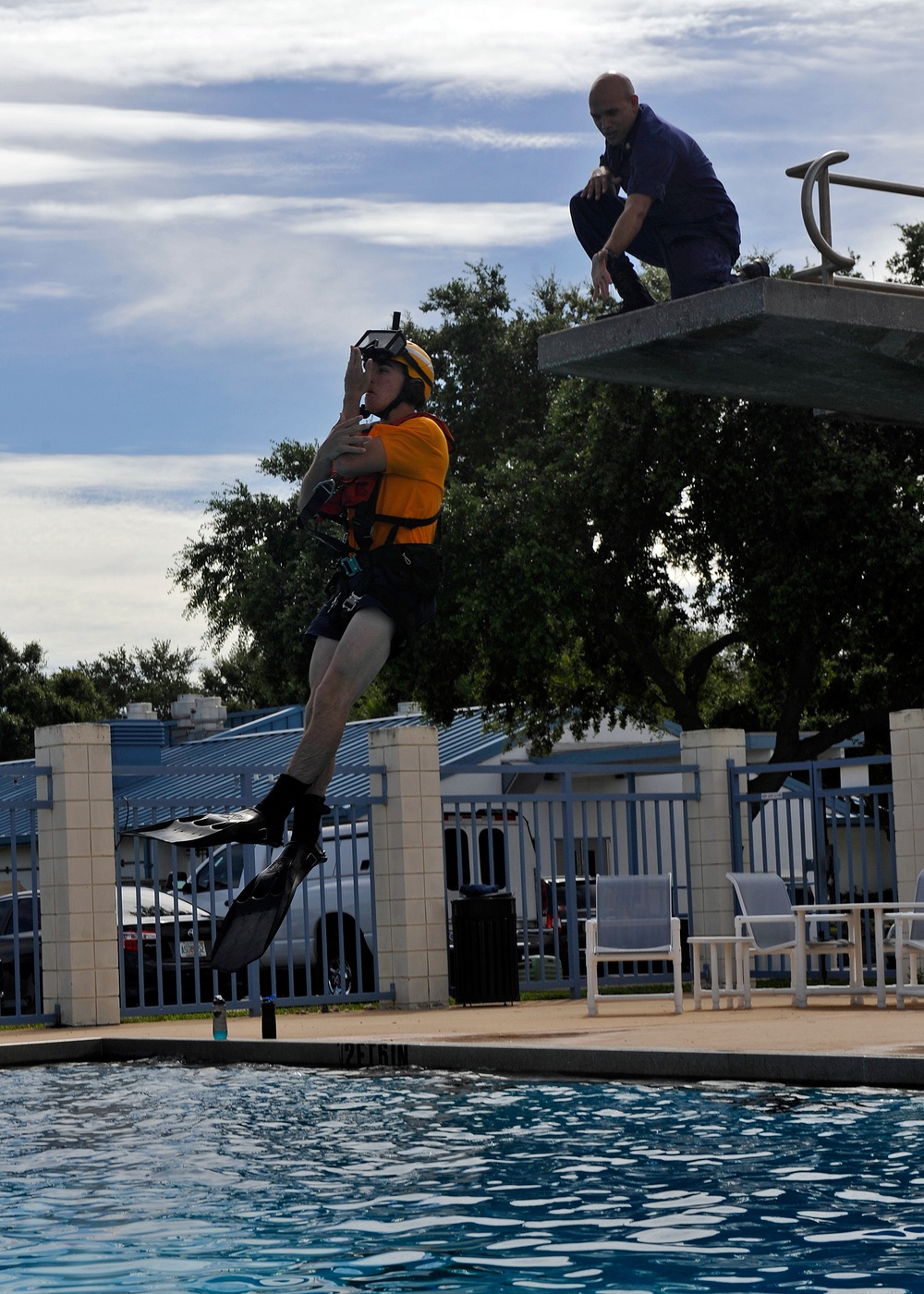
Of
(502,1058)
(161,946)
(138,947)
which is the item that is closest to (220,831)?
(502,1058)

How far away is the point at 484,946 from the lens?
17.2m

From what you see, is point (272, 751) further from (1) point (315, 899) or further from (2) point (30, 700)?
(2) point (30, 700)

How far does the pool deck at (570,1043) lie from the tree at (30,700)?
44697 millimetres

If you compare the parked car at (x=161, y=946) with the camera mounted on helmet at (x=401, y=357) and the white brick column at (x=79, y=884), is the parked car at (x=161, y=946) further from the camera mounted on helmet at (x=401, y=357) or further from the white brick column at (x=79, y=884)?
the camera mounted on helmet at (x=401, y=357)

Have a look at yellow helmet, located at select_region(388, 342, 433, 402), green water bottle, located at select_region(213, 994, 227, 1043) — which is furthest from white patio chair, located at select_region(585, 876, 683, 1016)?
yellow helmet, located at select_region(388, 342, 433, 402)

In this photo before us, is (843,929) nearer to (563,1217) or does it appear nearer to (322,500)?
(563,1217)

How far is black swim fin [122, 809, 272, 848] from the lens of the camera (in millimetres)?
5418

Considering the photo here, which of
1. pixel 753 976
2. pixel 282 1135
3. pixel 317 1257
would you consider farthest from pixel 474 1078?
pixel 753 976

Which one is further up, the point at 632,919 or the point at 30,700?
the point at 30,700

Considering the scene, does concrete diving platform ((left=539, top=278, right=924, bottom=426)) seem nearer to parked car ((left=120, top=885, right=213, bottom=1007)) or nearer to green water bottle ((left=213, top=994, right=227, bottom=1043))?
green water bottle ((left=213, top=994, right=227, bottom=1043))

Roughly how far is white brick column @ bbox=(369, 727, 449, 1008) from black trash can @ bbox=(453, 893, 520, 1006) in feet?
1.16

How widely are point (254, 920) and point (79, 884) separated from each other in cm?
1085

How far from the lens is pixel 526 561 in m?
25.9

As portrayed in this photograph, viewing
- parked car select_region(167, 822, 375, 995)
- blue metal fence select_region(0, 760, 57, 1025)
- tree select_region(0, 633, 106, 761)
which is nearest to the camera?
blue metal fence select_region(0, 760, 57, 1025)
